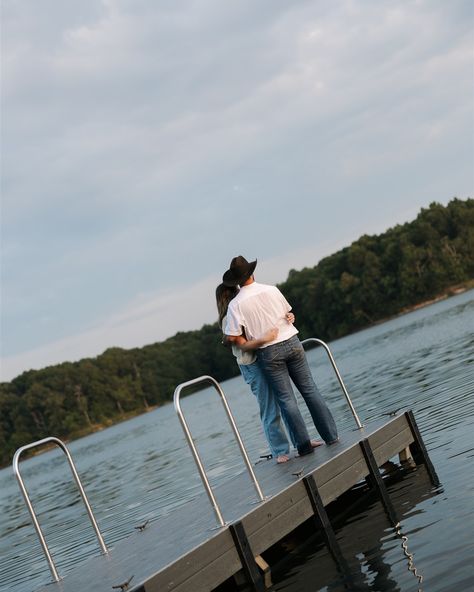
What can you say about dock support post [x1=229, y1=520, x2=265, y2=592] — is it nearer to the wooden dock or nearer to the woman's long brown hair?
the wooden dock

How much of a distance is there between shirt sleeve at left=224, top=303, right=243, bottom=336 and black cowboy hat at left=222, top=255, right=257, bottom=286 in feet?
0.93

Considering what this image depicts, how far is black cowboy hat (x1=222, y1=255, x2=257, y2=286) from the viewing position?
29.9ft

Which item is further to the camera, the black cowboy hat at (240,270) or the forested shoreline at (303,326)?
the forested shoreline at (303,326)

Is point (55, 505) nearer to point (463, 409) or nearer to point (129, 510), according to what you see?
point (129, 510)

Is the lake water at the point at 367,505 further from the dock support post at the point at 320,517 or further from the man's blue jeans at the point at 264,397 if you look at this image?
the man's blue jeans at the point at 264,397

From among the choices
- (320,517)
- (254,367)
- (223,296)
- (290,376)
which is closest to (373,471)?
(320,517)

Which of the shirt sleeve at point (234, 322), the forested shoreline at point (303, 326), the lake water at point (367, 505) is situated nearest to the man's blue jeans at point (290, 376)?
the shirt sleeve at point (234, 322)

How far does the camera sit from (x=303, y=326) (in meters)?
123

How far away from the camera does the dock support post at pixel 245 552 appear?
751 centimetres

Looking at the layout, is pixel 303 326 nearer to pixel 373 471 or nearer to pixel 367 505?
pixel 367 505

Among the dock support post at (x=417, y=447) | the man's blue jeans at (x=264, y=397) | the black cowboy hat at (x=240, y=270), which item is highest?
the black cowboy hat at (x=240, y=270)

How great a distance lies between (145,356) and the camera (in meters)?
127

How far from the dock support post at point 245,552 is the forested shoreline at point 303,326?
97.7 meters

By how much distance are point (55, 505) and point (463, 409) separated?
1428 centimetres
